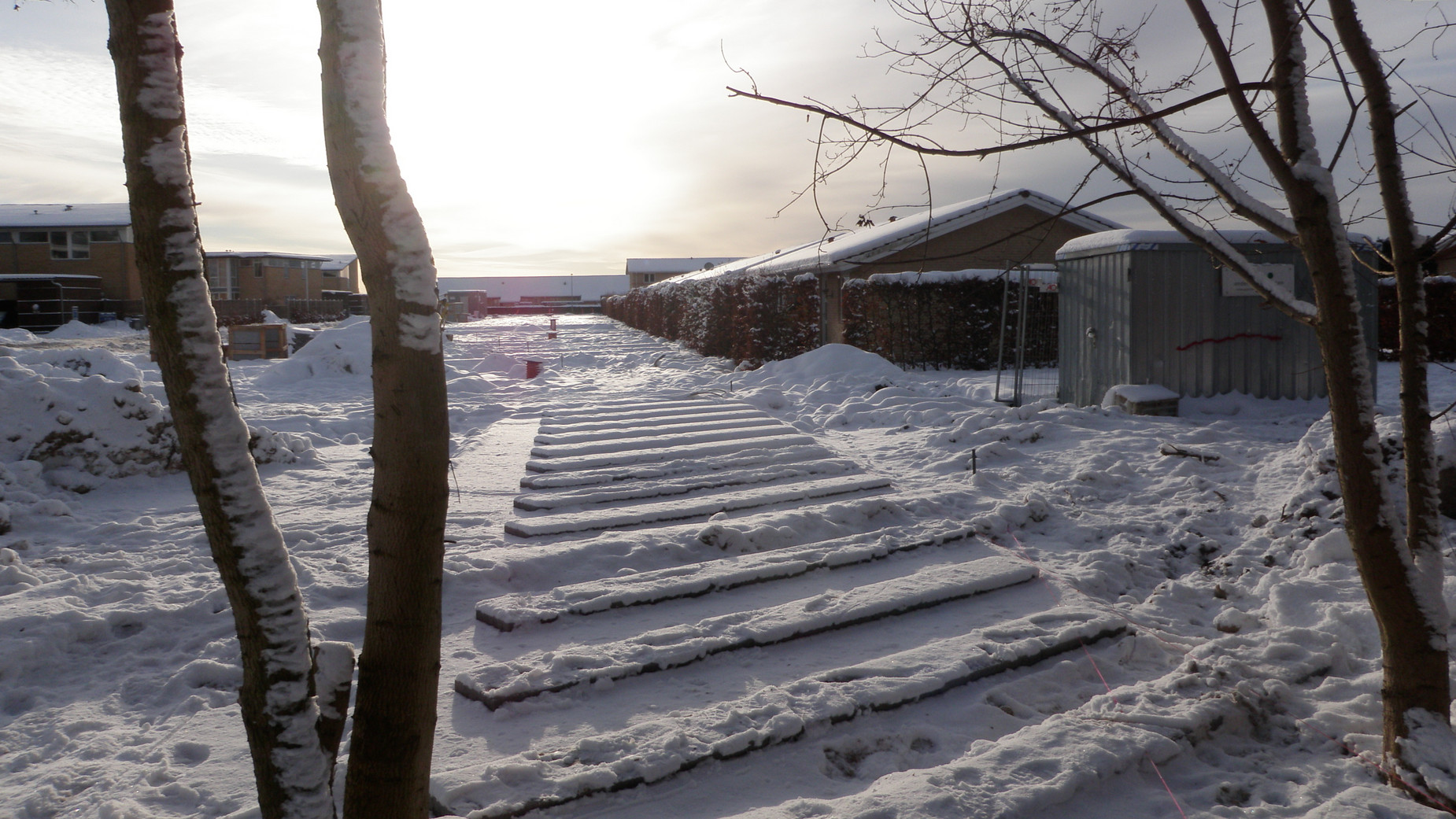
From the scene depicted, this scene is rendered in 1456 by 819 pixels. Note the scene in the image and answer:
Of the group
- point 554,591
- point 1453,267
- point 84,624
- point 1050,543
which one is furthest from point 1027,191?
point 84,624

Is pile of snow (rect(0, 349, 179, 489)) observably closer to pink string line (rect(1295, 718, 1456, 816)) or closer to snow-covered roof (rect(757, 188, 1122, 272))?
pink string line (rect(1295, 718, 1456, 816))

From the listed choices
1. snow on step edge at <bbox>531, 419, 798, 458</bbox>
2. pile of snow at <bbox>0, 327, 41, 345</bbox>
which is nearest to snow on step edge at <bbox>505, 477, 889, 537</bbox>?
snow on step edge at <bbox>531, 419, 798, 458</bbox>

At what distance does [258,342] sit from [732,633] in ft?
63.3

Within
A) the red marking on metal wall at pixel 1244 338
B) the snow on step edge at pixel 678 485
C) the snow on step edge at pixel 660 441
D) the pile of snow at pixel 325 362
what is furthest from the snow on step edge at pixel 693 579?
the pile of snow at pixel 325 362

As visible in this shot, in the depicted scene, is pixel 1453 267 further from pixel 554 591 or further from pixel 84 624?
pixel 84 624

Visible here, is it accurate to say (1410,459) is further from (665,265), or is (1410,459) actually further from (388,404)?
(665,265)

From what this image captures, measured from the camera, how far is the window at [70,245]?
36469mm

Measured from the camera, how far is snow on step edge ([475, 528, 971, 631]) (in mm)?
3936

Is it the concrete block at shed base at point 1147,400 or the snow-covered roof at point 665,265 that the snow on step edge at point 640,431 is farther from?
the snow-covered roof at point 665,265

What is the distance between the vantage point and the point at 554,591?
4.12 m

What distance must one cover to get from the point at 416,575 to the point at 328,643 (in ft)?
0.84

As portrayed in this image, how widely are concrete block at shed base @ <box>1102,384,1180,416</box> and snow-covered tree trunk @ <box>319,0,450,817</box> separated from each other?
8208mm

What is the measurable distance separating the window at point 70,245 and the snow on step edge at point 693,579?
4289cm

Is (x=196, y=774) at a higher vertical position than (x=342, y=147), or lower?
lower
